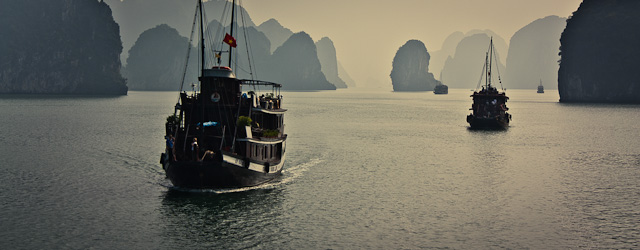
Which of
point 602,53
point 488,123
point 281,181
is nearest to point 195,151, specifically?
point 281,181

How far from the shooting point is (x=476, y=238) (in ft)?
84.1

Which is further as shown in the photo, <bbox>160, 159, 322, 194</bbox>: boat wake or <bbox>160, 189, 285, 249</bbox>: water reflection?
<bbox>160, 159, 322, 194</bbox>: boat wake

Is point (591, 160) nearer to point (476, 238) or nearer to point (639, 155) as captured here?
point (639, 155)

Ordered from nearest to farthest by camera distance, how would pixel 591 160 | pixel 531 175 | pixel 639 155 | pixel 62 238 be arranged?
pixel 62 238, pixel 531 175, pixel 591 160, pixel 639 155

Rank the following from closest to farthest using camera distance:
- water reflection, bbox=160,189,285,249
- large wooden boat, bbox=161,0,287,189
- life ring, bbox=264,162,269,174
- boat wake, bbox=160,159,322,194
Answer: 1. water reflection, bbox=160,189,285,249
2. large wooden boat, bbox=161,0,287,189
3. boat wake, bbox=160,159,322,194
4. life ring, bbox=264,162,269,174

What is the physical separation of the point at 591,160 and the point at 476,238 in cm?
Answer: 3223

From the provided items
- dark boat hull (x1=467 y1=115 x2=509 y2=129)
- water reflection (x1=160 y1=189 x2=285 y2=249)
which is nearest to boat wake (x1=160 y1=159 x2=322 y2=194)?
water reflection (x1=160 y1=189 x2=285 y2=249)

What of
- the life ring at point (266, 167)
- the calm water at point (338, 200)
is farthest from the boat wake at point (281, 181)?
the life ring at point (266, 167)

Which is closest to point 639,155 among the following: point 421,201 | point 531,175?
point 531,175

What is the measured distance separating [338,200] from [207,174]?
8.44 meters

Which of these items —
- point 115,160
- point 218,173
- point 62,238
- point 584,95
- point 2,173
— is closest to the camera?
point 62,238

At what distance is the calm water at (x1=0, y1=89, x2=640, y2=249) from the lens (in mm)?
24969

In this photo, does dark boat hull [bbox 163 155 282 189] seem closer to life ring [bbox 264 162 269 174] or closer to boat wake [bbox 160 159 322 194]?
boat wake [bbox 160 159 322 194]

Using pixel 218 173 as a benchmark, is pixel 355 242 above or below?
below
